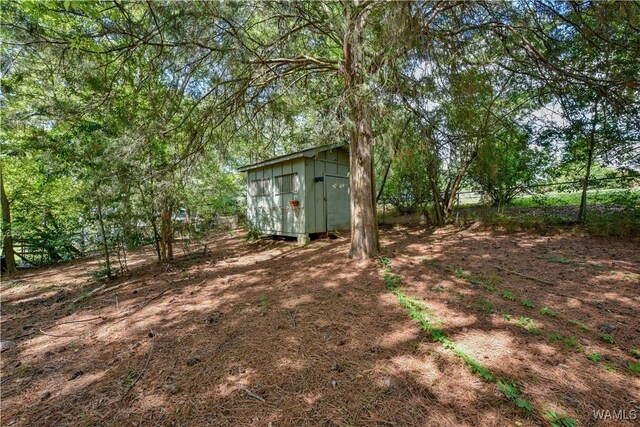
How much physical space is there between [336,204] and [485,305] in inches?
238

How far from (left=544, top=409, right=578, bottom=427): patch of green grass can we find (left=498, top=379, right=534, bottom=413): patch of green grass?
79 mm

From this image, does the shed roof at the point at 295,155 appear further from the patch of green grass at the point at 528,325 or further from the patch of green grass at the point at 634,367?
the patch of green grass at the point at 634,367

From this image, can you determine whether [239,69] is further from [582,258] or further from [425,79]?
[582,258]

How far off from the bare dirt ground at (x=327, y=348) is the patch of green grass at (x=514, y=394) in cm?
3

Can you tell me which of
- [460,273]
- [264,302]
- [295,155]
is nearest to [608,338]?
[460,273]

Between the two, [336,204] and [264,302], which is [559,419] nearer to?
[264,302]

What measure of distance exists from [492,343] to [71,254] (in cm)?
1038

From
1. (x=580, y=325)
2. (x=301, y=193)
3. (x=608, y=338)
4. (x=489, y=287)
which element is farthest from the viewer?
(x=301, y=193)

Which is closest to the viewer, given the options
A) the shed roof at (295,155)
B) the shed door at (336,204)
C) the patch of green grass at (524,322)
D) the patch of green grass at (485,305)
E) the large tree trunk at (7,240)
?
the patch of green grass at (524,322)

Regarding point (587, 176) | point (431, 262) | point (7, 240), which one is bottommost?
point (431, 262)

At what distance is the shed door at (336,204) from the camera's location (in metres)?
8.36

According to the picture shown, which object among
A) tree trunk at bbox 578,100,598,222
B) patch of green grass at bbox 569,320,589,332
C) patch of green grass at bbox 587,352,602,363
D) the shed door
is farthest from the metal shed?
tree trunk at bbox 578,100,598,222

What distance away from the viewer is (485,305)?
281 cm

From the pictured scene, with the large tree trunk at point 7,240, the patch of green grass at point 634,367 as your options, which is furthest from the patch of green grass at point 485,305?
the large tree trunk at point 7,240
